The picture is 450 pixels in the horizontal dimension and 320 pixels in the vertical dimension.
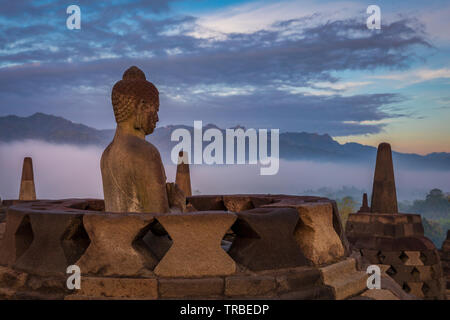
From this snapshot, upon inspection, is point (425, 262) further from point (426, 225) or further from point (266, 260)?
point (426, 225)

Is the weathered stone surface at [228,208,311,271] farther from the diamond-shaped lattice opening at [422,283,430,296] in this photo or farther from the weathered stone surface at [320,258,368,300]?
the diamond-shaped lattice opening at [422,283,430,296]

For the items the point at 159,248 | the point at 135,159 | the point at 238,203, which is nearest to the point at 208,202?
the point at 238,203

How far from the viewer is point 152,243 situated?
371cm

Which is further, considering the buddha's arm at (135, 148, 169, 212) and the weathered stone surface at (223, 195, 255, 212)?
the weathered stone surface at (223, 195, 255, 212)

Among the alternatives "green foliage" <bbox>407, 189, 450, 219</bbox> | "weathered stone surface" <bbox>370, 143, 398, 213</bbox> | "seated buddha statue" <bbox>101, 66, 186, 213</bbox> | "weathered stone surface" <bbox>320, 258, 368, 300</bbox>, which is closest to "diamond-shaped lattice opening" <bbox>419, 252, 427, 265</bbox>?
"weathered stone surface" <bbox>370, 143, 398, 213</bbox>

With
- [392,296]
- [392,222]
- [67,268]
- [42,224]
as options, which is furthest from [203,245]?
[392,222]

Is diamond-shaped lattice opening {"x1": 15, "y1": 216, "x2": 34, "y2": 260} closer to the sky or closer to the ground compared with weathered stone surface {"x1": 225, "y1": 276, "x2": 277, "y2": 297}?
closer to the sky

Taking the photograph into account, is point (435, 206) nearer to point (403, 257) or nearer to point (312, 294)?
point (403, 257)

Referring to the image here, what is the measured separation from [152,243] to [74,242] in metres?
0.67

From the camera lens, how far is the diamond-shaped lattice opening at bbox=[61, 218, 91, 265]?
329cm

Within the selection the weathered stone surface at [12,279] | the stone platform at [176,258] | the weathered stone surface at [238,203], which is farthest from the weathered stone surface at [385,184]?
the weathered stone surface at [12,279]

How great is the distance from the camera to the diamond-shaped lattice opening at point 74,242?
329 cm

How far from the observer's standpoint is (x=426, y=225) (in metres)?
41.5

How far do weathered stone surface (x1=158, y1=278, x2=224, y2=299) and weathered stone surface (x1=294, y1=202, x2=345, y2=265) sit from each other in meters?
0.97
